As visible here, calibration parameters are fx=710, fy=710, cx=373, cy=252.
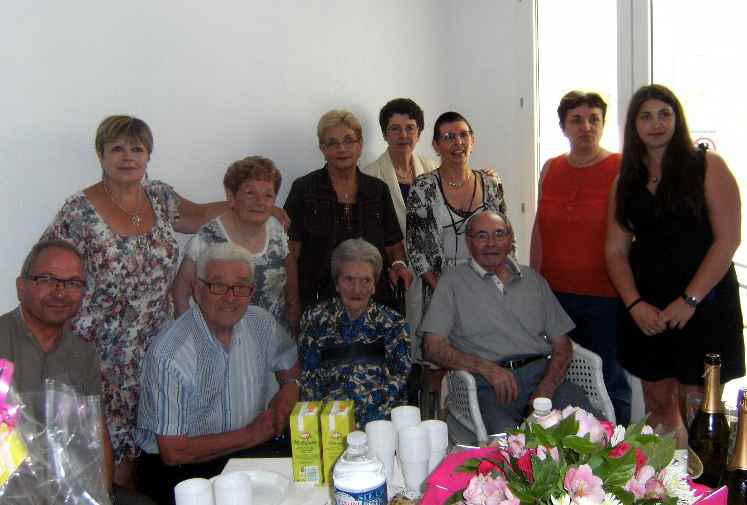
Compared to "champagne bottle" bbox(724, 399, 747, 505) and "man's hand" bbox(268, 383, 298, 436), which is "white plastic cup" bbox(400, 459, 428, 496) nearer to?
"champagne bottle" bbox(724, 399, 747, 505)

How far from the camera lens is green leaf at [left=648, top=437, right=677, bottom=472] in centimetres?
110

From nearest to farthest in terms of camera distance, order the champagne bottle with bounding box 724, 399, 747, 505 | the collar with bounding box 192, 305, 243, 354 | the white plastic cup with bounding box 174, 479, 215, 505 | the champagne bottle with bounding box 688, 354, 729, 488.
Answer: the champagne bottle with bounding box 724, 399, 747, 505
the white plastic cup with bounding box 174, 479, 215, 505
the champagne bottle with bounding box 688, 354, 729, 488
the collar with bounding box 192, 305, 243, 354

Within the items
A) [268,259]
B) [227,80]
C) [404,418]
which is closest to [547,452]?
[404,418]

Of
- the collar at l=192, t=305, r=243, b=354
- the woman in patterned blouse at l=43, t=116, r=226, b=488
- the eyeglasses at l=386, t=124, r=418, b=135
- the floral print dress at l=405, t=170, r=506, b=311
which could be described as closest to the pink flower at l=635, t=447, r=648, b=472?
the collar at l=192, t=305, r=243, b=354

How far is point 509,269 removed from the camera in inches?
114

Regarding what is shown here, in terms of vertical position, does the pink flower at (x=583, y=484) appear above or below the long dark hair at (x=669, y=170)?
below

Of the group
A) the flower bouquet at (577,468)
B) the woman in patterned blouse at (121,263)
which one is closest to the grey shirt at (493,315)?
the woman in patterned blouse at (121,263)

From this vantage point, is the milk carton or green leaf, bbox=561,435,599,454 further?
the milk carton

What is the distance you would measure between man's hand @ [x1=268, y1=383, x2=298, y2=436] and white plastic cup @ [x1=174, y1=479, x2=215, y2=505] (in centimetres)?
91

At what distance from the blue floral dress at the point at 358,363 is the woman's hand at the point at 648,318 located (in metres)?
0.85

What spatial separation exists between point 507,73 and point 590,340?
2.15 m

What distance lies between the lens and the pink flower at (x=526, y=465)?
3.39 feet

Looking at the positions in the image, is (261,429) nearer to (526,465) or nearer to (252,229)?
(252,229)

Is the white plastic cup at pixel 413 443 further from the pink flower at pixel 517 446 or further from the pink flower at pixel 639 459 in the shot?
the pink flower at pixel 639 459
